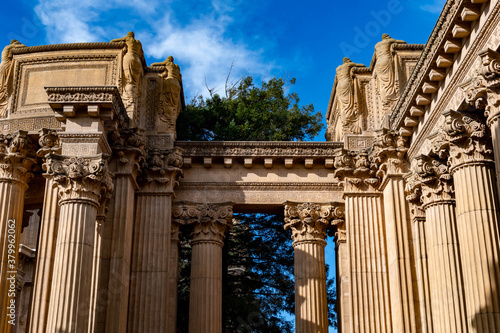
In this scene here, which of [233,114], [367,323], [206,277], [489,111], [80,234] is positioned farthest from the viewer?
[233,114]

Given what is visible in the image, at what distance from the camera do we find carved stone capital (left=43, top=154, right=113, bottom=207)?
19.9 metres

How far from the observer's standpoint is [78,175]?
65.2 feet

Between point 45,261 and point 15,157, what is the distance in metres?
4.10

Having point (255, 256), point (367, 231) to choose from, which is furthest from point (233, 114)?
point (367, 231)

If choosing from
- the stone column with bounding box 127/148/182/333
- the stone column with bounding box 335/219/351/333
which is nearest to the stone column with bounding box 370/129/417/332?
the stone column with bounding box 335/219/351/333

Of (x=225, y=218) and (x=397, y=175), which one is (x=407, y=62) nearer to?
(x=397, y=175)

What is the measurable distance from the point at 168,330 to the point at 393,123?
1081 centimetres

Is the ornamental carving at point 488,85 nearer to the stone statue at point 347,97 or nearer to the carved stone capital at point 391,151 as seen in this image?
the carved stone capital at point 391,151

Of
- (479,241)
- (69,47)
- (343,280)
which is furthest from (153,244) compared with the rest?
(479,241)

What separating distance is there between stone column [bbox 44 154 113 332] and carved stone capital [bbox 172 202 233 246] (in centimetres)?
477

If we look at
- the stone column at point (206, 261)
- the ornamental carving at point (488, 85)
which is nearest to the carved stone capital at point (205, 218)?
the stone column at point (206, 261)

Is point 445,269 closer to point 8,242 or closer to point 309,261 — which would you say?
point 309,261

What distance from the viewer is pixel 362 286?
2319 cm

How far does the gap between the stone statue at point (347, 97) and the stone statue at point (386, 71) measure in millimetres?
1181
